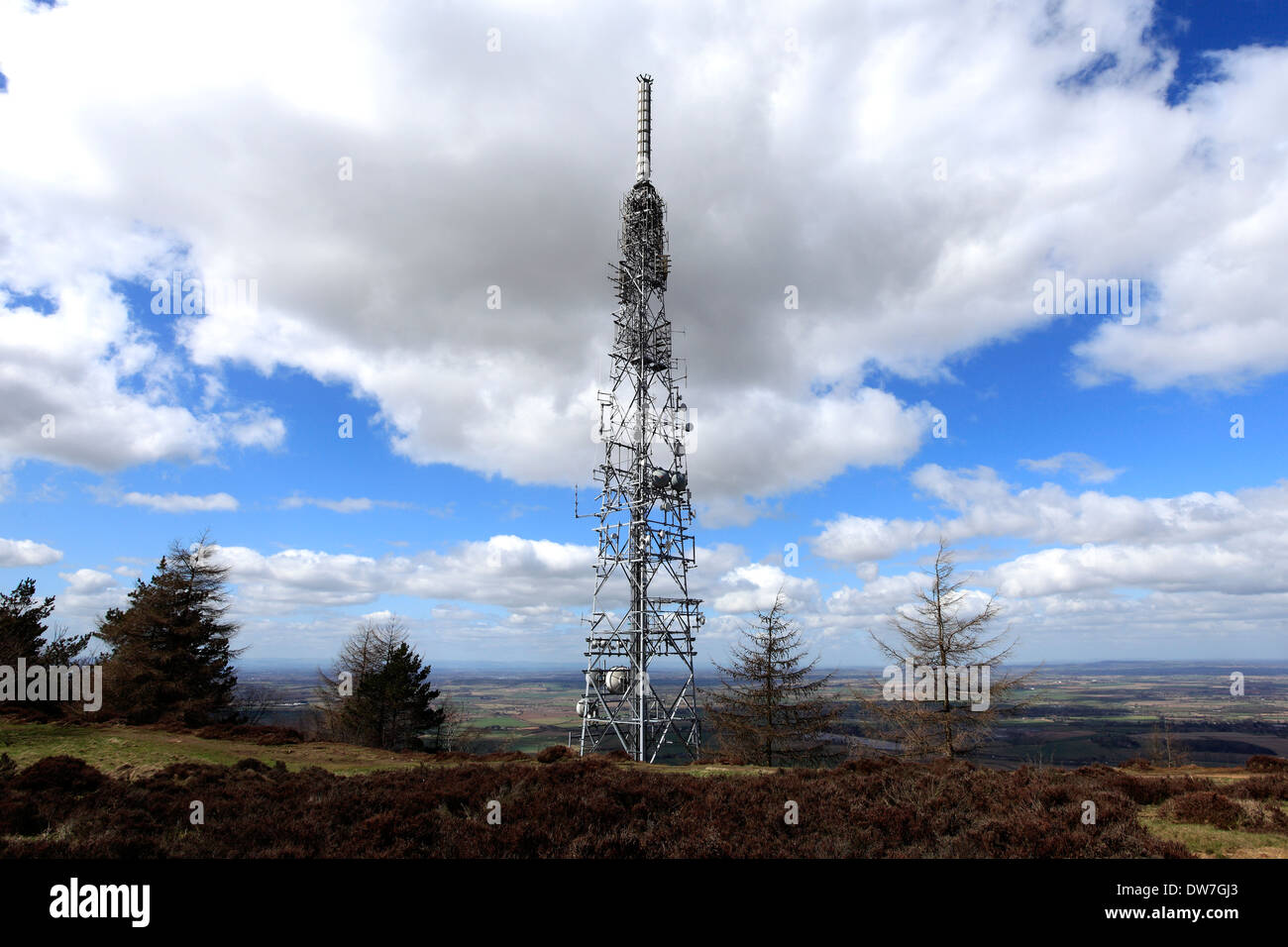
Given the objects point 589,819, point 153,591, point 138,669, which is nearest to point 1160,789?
point 589,819

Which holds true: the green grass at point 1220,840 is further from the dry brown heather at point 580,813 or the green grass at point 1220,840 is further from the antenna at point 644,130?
the antenna at point 644,130

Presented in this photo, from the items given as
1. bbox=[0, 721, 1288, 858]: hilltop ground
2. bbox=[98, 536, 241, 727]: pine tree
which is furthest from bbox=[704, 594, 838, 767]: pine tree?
bbox=[98, 536, 241, 727]: pine tree

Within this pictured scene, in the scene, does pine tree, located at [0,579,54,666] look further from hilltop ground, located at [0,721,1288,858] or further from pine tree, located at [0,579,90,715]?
hilltop ground, located at [0,721,1288,858]

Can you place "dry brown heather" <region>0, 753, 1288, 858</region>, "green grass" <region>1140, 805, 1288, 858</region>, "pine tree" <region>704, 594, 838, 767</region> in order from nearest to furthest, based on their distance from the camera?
"dry brown heather" <region>0, 753, 1288, 858</region>
"green grass" <region>1140, 805, 1288, 858</region>
"pine tree" <region>704, 594, 838, 767</region>

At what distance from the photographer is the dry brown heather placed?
384 inches

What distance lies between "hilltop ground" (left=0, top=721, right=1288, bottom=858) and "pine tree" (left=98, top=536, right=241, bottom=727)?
15724 mm

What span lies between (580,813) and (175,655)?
3053cm

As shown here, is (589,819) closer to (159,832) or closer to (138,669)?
(159,832)

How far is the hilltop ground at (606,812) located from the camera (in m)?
9.82

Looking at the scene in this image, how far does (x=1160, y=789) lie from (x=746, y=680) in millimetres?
17165

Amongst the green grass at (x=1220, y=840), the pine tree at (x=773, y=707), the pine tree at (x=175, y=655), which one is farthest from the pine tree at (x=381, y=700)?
the green grass at (x=1220, y=840)

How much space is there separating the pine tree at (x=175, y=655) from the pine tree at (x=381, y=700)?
6.98 m
